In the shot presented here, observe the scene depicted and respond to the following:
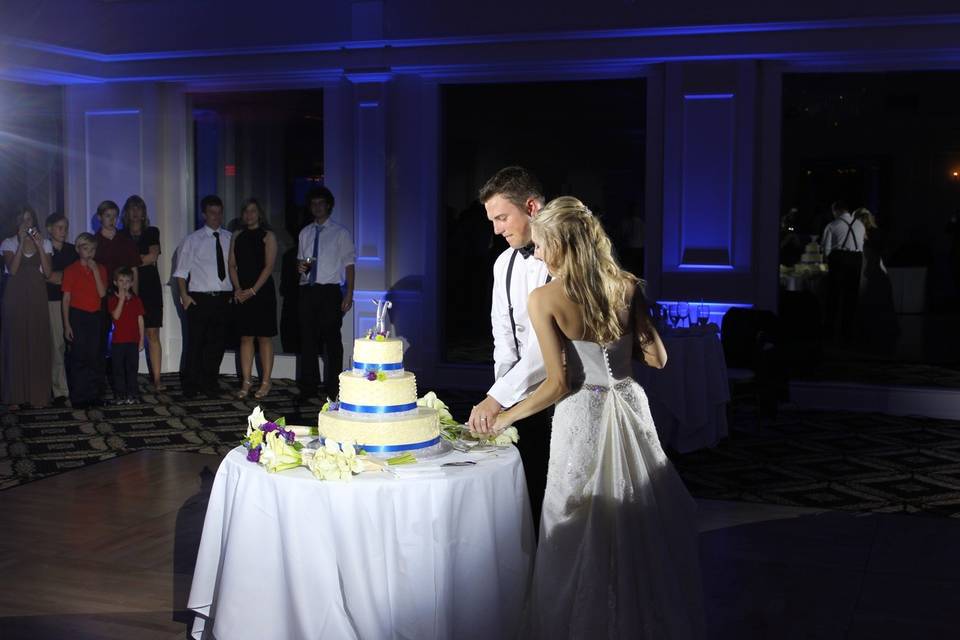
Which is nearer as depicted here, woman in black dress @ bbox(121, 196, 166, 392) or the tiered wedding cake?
the tiered wedding cake

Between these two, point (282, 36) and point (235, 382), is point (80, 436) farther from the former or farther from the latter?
point (282, 36)

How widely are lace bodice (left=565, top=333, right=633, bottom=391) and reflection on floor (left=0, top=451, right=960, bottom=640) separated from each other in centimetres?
129

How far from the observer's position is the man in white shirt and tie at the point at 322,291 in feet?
31.7

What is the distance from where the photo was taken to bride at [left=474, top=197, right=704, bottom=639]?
11.1 feet

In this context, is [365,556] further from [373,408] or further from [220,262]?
[220,262]

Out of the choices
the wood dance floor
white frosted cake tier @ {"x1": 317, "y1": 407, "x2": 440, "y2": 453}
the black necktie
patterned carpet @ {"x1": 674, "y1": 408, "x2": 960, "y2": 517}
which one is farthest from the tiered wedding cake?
the black necktie

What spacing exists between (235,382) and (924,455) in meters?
6.16

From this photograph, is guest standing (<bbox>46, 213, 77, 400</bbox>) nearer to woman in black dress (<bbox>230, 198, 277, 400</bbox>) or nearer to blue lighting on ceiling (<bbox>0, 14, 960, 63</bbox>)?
woman in black dress (<bbox>230, 198, 277, 400</bbox>)

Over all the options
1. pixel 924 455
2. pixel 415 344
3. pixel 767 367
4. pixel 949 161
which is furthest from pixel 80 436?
pixel 949 161

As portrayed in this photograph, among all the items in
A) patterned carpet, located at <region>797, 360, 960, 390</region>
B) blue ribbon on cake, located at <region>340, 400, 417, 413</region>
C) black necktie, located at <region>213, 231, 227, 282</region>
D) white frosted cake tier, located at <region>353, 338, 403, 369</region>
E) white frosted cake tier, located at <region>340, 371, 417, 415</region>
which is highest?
black necktie, located at <region>213, 231, 227, 282</region>

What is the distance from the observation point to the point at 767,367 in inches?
331

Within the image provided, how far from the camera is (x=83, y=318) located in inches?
347

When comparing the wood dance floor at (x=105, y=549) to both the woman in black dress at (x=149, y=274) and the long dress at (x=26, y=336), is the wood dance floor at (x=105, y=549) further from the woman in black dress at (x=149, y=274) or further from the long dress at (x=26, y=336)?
the woman in black dress at (x=149, y=274)

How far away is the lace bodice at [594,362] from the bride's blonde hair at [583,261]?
4cm
